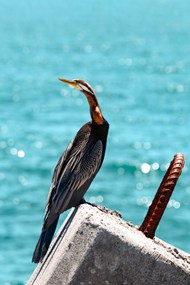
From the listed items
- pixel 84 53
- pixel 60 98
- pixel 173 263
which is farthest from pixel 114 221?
pixel 84 53

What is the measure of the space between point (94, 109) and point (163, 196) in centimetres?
79

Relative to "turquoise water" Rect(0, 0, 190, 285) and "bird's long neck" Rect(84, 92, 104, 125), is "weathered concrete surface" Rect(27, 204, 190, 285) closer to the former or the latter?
"bird's long neck" Rect(84, 92, 104, 125)

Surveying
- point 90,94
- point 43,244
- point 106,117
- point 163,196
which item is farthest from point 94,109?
point 106,117

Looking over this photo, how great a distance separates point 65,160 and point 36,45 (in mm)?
92702

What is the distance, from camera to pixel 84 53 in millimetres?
87875

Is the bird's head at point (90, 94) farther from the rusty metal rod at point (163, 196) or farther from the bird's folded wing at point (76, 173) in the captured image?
the rusty metal rod at point (163, 196)

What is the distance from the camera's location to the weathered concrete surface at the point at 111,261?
17.7 feet

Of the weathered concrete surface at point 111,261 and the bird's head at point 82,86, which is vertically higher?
the bird's head at point 82,86

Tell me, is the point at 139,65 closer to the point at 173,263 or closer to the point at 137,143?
the point at 137,143

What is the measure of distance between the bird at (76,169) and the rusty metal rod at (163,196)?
1.69 ft

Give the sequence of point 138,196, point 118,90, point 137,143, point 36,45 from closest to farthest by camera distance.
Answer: point 138,196 → point 137,143 → point 118,90 → point 36,45

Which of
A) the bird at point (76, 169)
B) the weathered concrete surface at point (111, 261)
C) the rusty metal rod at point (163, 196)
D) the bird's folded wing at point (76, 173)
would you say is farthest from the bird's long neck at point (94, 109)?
the weathered concrete surface at point (111, 261)

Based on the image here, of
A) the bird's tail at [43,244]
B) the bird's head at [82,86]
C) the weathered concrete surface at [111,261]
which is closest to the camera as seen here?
the weathered concrete surface at [111,261]

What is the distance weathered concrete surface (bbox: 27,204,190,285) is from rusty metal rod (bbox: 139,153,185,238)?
0.31 meters
